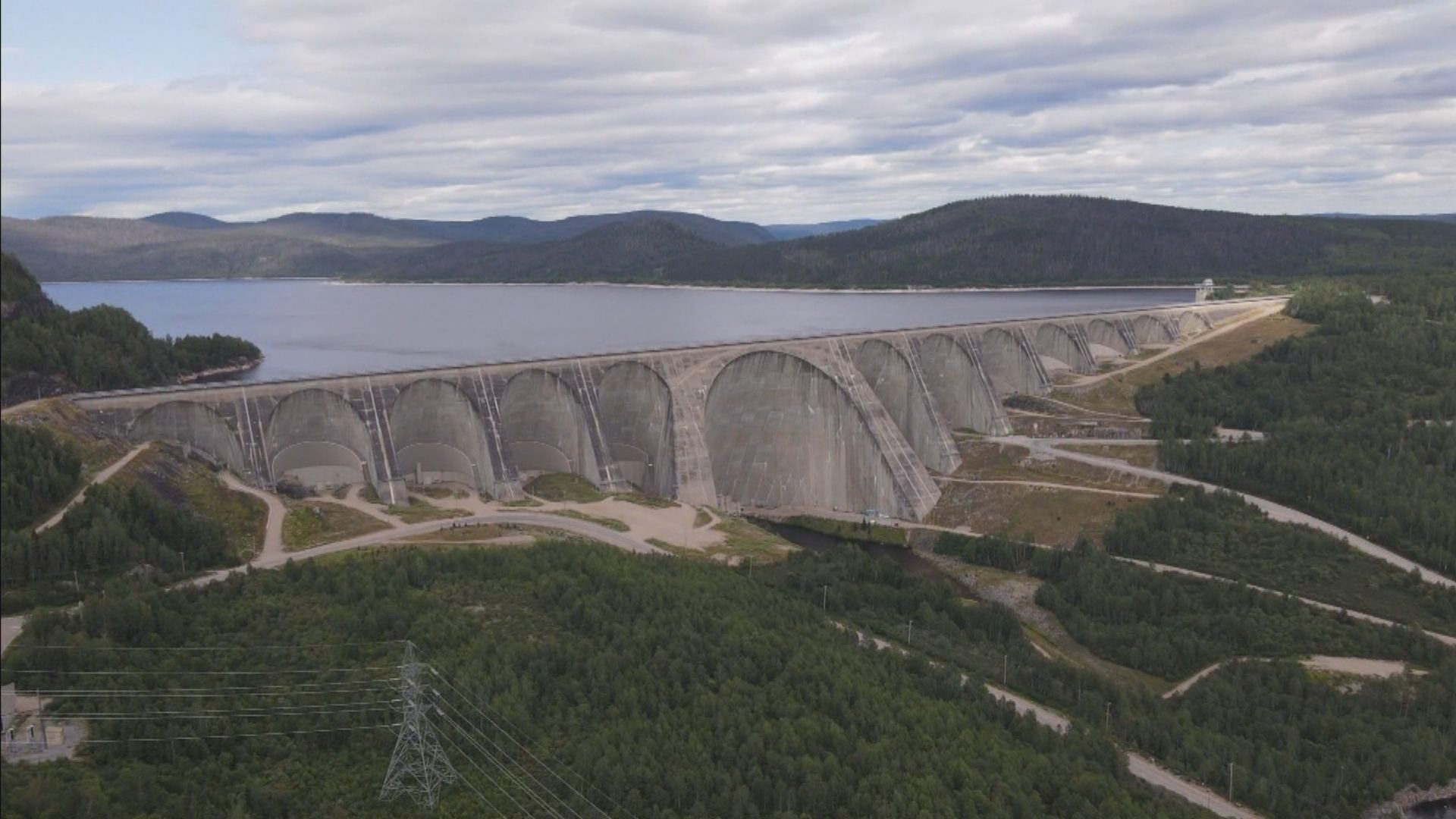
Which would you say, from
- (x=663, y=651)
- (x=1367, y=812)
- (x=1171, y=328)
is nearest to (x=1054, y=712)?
(x=1367, y=812)

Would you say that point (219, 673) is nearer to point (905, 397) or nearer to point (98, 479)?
point (98, 479)

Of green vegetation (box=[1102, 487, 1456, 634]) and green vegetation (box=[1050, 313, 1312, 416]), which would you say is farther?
green vegetation (box=[1050, 313, 1312, 416])

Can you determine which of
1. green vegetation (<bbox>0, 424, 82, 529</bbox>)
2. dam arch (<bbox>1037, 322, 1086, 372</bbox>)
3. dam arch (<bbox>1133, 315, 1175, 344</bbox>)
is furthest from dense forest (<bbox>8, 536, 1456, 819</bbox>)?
dam arch (<bbox>1133, 315, 1175, 344</bbox>)

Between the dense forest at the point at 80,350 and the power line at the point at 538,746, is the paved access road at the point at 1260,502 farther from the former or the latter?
the dense forest at the point at 80,350

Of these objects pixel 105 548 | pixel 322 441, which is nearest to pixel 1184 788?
pixel 105 548

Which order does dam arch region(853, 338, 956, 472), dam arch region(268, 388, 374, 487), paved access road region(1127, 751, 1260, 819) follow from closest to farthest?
paved access road region(1127, 751, 1260, 819) → dam arch region(268, 388, 374, 487) → dam arch region(853, 338, 956, 472)

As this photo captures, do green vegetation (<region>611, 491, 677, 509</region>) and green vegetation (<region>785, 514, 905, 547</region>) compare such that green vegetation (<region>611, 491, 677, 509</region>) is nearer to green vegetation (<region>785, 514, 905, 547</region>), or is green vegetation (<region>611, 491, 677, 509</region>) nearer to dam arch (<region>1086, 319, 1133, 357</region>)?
green vegetation (<region>785, 514, 905, 547</region>)
